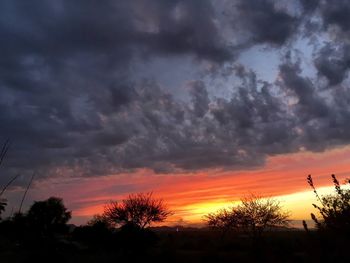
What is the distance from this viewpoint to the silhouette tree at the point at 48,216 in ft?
222

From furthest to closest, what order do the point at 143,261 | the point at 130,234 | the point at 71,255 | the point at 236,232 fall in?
the point at 236,232 → the point at 130,234 → the point at 71,255 → the point at 143,261

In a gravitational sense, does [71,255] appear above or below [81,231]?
below

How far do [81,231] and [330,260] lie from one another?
65884 mm

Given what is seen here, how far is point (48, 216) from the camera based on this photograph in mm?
68688

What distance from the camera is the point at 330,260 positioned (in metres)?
5.21

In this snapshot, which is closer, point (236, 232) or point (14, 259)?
point (14, 259)

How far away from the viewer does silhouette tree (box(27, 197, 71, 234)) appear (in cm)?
6775

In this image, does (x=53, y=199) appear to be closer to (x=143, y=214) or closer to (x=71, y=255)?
(x=143, y=214)

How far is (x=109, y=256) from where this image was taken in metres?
53.2

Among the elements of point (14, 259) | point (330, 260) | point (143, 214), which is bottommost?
point (330, 260)

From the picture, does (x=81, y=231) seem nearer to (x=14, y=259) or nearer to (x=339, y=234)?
(x=14, y=259)

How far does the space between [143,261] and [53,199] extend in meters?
27.3

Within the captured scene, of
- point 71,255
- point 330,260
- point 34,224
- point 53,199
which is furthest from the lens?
point 53,199

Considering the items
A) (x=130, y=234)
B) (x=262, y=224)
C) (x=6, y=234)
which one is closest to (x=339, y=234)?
(x=130, y=234)
